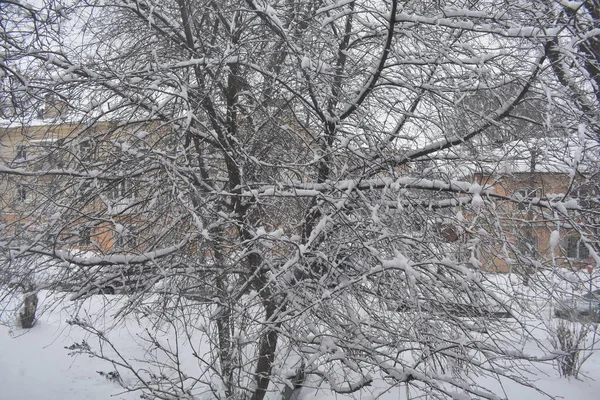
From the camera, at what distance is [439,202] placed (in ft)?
10.9

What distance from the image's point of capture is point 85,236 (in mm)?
4117

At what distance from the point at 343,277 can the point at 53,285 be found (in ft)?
8.53

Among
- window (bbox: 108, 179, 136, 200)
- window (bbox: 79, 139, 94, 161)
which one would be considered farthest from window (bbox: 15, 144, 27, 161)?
window (bbox: 108, 179, 136, 200)

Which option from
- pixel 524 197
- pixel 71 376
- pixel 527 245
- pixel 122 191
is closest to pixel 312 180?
pixel 524 197

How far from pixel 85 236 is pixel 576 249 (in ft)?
13.0

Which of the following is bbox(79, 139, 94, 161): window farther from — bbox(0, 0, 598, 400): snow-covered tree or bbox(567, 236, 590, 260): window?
bbox(567, 236, 590, 260): window

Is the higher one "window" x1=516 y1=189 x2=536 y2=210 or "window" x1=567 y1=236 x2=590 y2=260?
"window" x1=516 y1=189 x2=536 y2=210

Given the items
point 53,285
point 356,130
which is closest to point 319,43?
point 356,130

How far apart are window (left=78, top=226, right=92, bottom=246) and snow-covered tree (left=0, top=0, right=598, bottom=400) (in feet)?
0.13

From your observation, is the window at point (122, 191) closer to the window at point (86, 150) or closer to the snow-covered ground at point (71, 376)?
the window at point (86, 150)

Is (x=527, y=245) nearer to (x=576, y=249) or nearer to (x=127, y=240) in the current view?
(x=576, y=249)

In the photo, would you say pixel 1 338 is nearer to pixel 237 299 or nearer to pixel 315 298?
pixel 237 299

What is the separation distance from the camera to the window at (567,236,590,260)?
3.11 m

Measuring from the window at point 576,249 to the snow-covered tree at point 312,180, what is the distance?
136 millimetres
